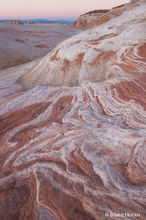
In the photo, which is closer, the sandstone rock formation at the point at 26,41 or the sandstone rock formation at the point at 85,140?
the sandstone rock formation at the point at 85,140

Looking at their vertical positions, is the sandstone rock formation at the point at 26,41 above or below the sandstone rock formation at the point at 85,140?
above

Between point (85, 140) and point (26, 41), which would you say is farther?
point (26, 41)

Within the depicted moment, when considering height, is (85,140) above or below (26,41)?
below

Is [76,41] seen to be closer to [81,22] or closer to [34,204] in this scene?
[34,204]

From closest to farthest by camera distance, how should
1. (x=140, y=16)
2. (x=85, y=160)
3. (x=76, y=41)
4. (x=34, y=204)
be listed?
(x=34, y=204)
(x=85, y=160)
(x=140, y=16)
(x=76, y=41)

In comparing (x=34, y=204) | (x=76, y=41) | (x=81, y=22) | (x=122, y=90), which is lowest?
(x=34, y=204)

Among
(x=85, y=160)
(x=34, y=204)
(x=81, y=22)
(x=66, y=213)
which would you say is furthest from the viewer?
(x=81, y=22)

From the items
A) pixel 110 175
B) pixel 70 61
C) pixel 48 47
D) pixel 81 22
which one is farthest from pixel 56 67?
pixel 81 22

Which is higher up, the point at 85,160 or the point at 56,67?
the point at 56,67
